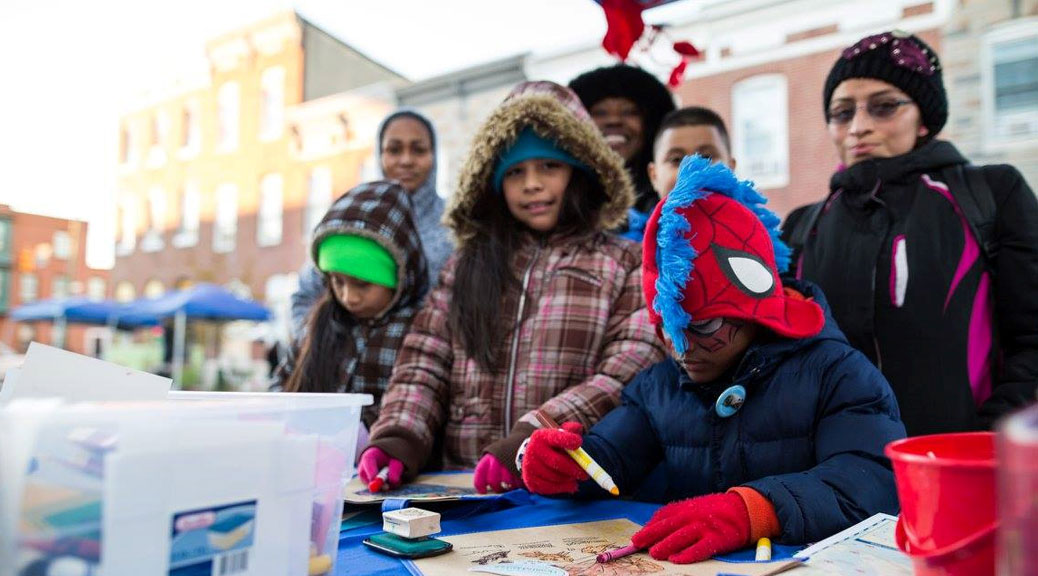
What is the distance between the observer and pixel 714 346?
1.12 m

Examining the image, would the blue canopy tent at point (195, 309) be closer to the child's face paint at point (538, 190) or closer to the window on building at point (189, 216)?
the window on building at point (189, 216)

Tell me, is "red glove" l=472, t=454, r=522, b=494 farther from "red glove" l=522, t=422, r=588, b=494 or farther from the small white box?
the small white box

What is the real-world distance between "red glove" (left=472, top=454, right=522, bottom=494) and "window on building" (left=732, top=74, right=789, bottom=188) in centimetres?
843

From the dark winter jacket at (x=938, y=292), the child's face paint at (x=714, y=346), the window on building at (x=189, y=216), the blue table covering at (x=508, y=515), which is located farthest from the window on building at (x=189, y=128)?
the child's face paint at (x=714, y=346)

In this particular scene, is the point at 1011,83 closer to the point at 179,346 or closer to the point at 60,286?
the point at 179,346

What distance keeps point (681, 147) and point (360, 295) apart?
1014mm

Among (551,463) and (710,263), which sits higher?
(710,263)

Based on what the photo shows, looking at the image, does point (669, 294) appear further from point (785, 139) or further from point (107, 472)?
point (785, 139)

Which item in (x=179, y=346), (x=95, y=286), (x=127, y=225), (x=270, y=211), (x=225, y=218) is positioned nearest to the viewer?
(x=179, y=346)

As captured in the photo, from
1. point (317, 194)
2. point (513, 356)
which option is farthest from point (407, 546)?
point (317, 194)

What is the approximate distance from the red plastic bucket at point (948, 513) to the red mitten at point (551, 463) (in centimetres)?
52

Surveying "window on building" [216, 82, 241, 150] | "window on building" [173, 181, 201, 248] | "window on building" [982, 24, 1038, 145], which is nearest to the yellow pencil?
"window on building" [982, 24, 1038, 145]

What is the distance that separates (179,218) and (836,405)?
746 inches

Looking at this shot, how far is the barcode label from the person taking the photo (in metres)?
0.61
